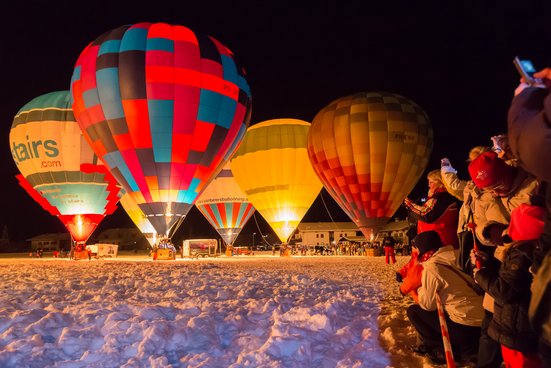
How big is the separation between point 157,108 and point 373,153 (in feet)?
33.4

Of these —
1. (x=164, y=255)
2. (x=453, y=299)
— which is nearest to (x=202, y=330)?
(x=453, y=299)

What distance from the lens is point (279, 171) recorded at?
89.0 ft

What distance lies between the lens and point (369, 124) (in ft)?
71.2

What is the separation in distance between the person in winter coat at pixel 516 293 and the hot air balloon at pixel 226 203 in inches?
1144

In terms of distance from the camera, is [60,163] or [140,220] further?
[140,220]

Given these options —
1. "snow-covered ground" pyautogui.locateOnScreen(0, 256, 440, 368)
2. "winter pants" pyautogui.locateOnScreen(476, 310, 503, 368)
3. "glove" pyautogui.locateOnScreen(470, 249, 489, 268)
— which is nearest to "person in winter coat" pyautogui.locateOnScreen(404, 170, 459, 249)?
"snow-covered ground" pyautogui.locateOnScreen(0, 256, 440, 368)

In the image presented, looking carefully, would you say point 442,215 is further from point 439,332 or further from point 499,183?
point 499,183

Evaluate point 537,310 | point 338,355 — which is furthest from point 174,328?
point 537,310

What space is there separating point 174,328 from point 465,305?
2620 millimetres

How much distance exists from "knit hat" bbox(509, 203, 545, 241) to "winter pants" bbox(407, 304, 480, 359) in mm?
1657

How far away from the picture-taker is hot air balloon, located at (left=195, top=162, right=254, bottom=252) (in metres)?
31.8

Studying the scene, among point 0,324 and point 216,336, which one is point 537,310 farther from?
point 0,324

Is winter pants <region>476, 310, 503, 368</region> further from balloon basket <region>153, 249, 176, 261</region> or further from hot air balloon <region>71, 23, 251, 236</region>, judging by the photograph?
balloon basket <region>153, 249, 176, 261</region>

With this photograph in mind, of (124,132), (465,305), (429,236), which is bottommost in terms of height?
(465,305)
